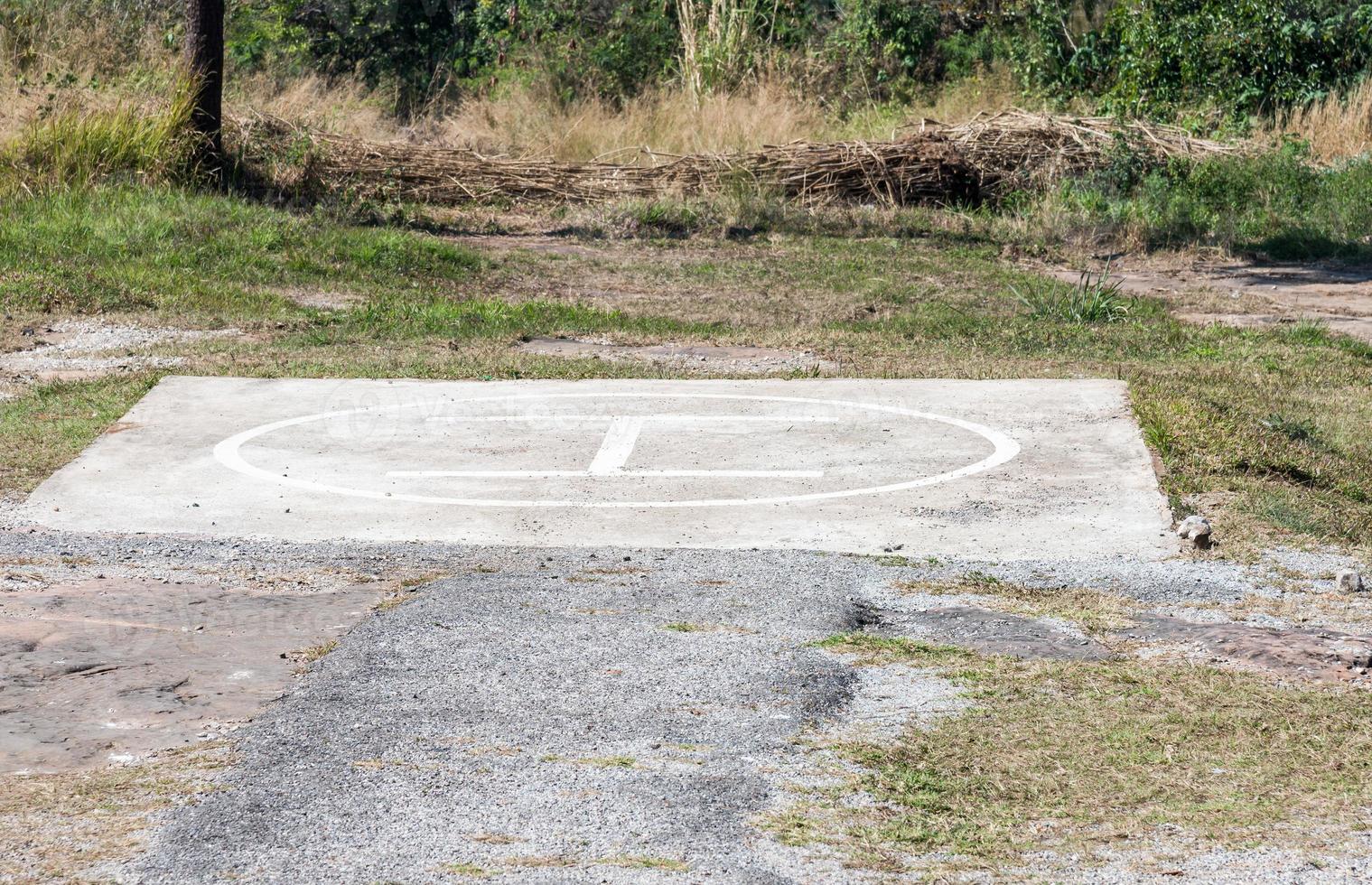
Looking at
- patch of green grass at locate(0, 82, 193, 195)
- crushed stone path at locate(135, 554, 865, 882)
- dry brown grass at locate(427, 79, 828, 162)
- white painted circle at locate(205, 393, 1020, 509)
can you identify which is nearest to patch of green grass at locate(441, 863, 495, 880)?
crushed stone path at locate(135, 554, 865, 882)

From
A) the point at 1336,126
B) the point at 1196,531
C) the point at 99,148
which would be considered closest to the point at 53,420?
the point at 1196,531

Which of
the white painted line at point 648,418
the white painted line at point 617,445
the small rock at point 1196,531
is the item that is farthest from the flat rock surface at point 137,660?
the small rock at point 1196,531

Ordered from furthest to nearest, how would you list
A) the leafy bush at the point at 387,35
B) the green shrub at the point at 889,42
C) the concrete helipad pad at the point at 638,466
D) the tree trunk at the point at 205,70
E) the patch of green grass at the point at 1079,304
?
the leafy bush at the point at 387,35 → the green shrub at the point at 889,42 → the tree trunk at the point at 205,70 → the patch of green grass at the point at 1079,304 → the concrete helipad pad at the point at 638,466

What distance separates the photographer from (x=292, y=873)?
3406 millimetres

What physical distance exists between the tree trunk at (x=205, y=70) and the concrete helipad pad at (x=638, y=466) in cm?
689

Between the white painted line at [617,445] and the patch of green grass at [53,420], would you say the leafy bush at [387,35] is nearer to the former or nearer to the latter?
the patch of green grass at [53,420]

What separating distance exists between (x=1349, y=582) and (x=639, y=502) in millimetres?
3004

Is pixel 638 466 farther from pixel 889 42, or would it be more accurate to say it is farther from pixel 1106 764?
pixel 889 42

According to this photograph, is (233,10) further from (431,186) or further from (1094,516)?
(1094,516)

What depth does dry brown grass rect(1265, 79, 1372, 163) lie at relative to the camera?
1839cm

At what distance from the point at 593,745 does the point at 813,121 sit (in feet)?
55.3

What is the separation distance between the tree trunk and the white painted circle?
7857 millimetres

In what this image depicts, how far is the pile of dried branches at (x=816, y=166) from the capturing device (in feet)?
56.0

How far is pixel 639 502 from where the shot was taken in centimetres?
713
